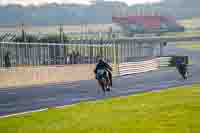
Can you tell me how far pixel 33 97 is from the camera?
22172mm

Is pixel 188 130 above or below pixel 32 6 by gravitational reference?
below

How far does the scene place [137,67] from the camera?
4409 centimetres

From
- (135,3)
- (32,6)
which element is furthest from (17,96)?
(135,3)

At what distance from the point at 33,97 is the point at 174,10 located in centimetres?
8220

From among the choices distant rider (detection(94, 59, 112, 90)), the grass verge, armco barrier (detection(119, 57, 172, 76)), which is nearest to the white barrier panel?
armco barrier (detection(119, 57, 172, 76))

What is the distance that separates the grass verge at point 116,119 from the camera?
11852 millimetres

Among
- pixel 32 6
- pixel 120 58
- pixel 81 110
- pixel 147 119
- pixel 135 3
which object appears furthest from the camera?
pixel 135 3

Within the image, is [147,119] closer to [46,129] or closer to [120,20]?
[46,129]

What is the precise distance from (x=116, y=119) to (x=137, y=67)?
3075 centimetres

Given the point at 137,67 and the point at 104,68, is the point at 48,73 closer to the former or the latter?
the point at 104,68

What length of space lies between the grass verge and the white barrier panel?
77.3 feet

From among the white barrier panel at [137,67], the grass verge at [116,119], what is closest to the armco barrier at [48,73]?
the white barrier panel at [137,67]

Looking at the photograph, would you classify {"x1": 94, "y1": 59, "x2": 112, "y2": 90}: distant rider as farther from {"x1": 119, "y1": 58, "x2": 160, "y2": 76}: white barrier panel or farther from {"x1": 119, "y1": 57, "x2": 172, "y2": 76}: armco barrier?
{"x1": 119, "y1": 58, "x2": 160, "y2": 76}: white barrier panel

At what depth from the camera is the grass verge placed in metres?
11.9
